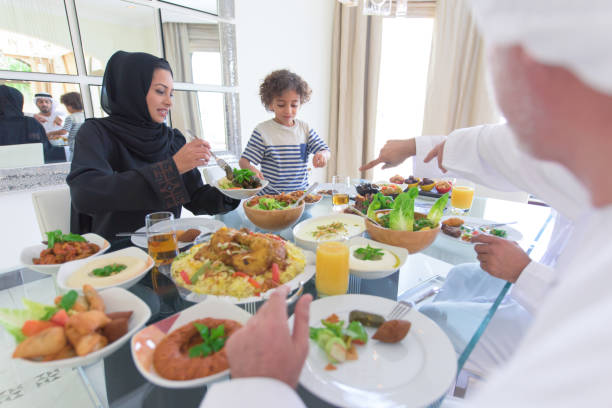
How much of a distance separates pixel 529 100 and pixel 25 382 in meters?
2.36

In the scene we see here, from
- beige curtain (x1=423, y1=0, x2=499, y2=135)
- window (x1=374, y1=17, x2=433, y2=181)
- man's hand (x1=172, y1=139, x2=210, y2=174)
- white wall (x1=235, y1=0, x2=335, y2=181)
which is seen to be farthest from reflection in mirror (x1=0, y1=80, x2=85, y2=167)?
beige curtain (x1=423, y1=0, x2=499, y2=135)

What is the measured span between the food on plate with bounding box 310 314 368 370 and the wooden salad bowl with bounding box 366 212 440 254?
0.54 meters

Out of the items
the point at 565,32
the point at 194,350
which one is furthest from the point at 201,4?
the point at 565,32

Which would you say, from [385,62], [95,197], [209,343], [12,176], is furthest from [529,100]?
[385,62]

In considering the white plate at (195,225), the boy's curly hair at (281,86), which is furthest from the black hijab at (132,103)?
the boy's curly hair at (281,86)

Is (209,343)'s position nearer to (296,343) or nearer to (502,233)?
(296,343)

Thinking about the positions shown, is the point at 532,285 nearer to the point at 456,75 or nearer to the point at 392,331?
the point at 392,331

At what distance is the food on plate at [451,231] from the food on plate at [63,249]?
A: 5.26ft

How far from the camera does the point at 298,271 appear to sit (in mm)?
1064

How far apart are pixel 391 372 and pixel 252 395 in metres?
0.34

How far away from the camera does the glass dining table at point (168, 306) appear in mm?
808

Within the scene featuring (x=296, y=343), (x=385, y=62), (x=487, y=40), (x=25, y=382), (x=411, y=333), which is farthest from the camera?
(x=385, y=62)

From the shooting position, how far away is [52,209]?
69.6 inches

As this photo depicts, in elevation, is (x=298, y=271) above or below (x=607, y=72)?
below
